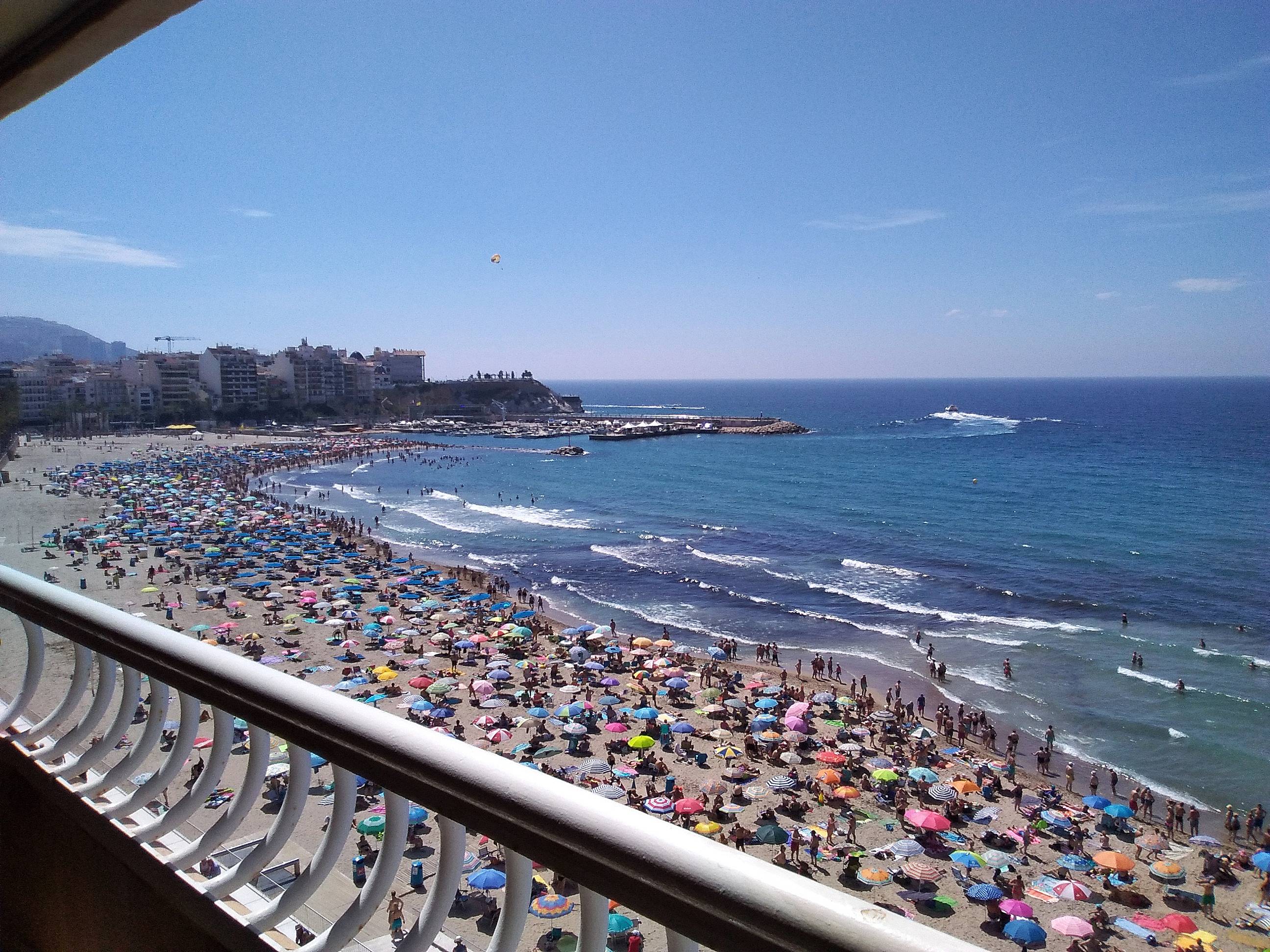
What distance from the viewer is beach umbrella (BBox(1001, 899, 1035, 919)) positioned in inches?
436

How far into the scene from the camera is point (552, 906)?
202 cm

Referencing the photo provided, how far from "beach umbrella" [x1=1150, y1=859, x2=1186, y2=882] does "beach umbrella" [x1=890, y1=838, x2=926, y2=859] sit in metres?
3.50

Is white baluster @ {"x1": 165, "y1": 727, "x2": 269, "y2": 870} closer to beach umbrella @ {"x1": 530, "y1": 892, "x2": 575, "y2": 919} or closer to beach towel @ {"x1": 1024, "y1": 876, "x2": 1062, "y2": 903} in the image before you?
beach umbrella @ {"x1": 530, "y1": 892, "x2": 575, "y2": 919}

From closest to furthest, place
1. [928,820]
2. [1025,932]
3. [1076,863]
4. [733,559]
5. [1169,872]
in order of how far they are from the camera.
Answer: [1025,932], [1169,872], [1076,863], [928,820], [733,559]

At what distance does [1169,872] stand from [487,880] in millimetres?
14770

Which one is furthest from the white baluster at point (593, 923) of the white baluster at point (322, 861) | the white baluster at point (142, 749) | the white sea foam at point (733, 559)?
the white sea foam at point (733, 559)

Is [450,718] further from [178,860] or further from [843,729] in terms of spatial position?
[178,860]

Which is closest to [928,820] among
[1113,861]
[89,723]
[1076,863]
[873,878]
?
[873,878]

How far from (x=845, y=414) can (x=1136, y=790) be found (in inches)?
4887

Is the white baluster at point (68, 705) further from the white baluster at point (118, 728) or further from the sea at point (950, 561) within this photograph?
the sea at point (950, 561)

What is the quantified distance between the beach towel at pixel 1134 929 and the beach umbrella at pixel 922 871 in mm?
2340

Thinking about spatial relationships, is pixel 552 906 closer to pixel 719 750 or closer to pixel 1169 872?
pixel 1169 872

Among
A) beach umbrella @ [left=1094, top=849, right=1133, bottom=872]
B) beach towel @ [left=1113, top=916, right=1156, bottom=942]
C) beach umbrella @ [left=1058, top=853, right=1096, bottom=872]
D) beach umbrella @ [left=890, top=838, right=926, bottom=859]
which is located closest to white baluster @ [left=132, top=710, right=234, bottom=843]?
beach umbrella @ [left=890, top=838, right=926, bottom=859]

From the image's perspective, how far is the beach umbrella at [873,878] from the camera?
481 inches
